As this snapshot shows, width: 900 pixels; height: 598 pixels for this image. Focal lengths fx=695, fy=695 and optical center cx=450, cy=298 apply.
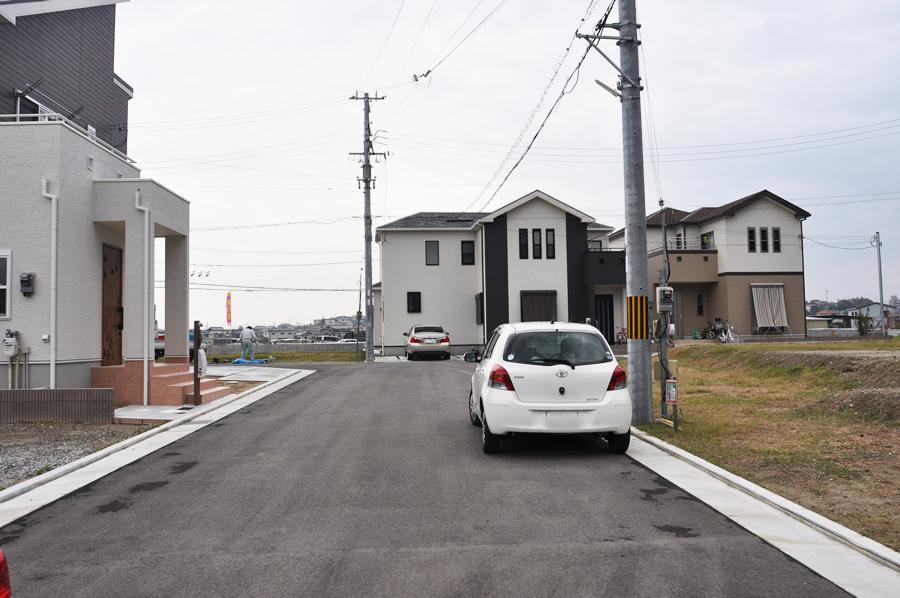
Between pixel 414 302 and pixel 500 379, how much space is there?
90.5ft

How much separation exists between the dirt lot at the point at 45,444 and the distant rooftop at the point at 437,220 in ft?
82.7

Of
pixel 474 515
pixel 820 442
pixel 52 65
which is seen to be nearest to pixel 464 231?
pixel 52 65

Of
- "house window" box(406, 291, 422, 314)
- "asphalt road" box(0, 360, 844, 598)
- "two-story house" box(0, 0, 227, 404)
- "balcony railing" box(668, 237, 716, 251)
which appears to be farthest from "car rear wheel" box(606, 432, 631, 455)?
"balcony railing" box(668, 237, 716, 251)

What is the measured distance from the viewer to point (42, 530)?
5.76m

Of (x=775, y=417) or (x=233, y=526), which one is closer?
(x=233, y=526)

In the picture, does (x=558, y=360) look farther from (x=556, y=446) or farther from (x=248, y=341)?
(x=248, y=341)

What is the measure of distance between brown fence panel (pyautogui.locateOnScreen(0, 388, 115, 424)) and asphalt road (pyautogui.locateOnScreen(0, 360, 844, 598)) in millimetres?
2990

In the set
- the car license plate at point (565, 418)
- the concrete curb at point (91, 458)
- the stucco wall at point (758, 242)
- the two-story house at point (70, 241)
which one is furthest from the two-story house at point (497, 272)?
the car license plate at point (565, 418)

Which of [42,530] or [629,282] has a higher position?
[629,282]

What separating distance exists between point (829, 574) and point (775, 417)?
7.16 metres

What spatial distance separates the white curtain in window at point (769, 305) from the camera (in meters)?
37.0

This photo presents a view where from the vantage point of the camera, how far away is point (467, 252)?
3625cm

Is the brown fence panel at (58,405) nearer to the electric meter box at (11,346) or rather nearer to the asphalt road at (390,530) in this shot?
the electric meter box at (11,346)

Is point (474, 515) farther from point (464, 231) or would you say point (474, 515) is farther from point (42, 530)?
point (464, 231)
